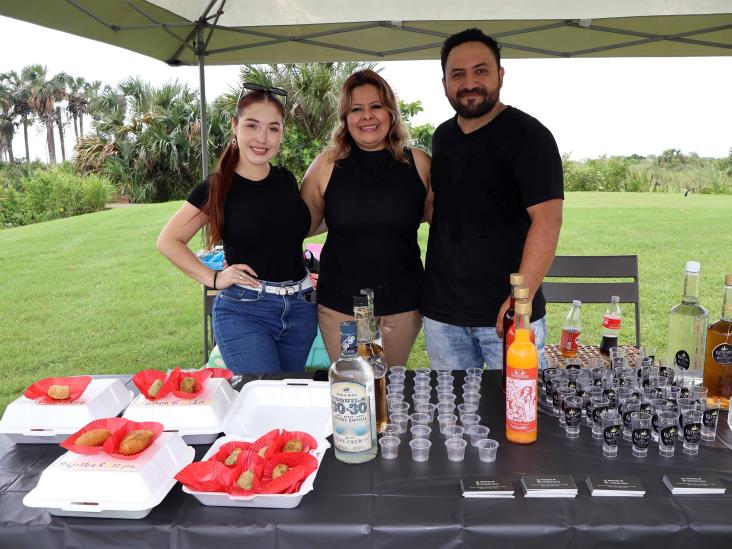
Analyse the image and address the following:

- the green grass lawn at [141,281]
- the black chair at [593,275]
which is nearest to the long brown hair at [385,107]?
the black chair at [593,275]

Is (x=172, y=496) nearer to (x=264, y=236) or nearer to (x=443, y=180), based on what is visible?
(x=264, y=236)

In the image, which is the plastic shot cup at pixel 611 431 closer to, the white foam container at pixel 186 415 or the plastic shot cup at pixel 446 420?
the plastic shot cup at pixel 446 420

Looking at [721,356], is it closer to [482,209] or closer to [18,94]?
[482,209]

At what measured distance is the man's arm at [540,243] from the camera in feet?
6.28

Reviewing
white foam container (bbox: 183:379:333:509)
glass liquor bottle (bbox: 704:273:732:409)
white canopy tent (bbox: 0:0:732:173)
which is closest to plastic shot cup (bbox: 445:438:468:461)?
white foam container (bbox: 183:379:333:509)

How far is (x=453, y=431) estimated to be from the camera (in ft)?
4.23

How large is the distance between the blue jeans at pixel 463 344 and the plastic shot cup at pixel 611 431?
0.74 meters

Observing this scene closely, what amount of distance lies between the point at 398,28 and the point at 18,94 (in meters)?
27.2

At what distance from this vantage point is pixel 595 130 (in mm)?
12766

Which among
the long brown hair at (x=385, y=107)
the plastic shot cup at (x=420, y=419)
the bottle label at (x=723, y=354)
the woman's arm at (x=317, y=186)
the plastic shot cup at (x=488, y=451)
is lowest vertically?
the plastic shot cup at (x=488, y=451)

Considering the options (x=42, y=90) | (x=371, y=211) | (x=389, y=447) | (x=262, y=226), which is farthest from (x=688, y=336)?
(x=42, y=90)

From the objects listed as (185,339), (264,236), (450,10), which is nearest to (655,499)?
(264,236)

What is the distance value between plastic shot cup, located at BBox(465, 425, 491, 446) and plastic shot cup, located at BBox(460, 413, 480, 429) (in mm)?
10

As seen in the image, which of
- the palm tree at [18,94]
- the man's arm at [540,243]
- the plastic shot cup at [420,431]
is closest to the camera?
the plastic shot cup at [420,431]
